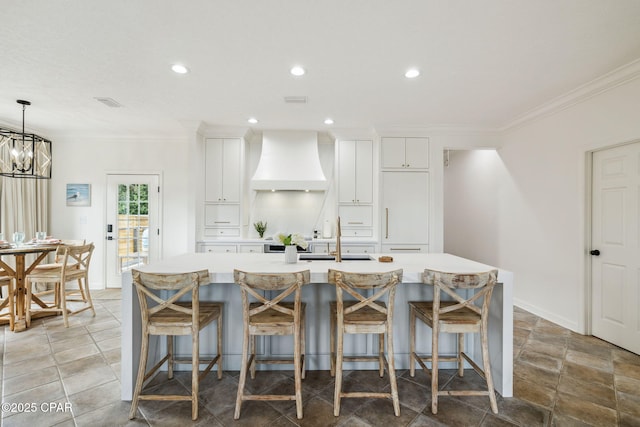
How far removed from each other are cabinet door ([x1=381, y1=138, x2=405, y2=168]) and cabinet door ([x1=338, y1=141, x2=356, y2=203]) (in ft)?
1.65

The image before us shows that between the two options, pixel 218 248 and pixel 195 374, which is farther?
pixel 218 248

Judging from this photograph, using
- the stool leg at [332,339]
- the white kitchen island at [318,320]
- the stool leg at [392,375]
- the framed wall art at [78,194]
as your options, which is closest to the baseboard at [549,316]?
the white kitchen island at [318,320]

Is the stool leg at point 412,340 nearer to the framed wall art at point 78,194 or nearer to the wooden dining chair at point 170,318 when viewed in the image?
the wooden dining chair at point 170,318

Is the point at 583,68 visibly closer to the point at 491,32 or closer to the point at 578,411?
the point at 491,32

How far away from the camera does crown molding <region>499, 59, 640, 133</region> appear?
8.81ft

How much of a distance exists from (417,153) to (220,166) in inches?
122

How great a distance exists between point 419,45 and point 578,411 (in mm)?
2871

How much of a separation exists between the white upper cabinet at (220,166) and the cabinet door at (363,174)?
1.90 m

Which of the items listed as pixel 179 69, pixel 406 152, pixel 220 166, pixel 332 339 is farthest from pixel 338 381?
pixel 220 166

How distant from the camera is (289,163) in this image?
462cm

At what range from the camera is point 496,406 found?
1.93 m

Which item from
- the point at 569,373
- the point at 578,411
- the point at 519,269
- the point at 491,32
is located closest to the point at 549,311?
the point at 519,269

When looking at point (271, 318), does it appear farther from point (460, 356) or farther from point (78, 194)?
point (78, 194)

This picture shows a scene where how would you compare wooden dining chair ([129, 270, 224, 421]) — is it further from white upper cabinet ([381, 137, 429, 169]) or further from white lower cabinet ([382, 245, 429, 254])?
white upper cabinet ([381, 137, 429, 169])
